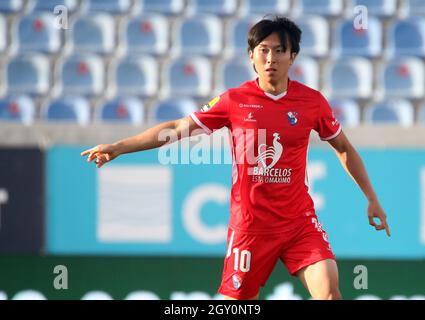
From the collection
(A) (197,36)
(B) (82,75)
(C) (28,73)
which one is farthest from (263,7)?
(C) (28,73)

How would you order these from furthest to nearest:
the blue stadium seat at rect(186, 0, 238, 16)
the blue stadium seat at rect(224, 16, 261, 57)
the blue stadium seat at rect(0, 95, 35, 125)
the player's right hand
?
1. the blue stadium seat at rect(186, 0, 238, 16)
2. the blue stadium seat at rect(224, 16, 261, 57)
3. the blue stadium seat at rect(0, 95, 35, 125)
4. the player's right hand

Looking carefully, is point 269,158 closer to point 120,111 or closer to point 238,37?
point 120,111

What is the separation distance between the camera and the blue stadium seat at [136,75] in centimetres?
969

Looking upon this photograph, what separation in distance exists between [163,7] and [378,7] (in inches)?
99.6

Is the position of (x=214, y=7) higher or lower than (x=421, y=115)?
higher

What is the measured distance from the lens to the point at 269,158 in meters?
4.60

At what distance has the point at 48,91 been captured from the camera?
9.73 m

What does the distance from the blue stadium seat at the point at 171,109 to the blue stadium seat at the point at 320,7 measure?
77.8 inches

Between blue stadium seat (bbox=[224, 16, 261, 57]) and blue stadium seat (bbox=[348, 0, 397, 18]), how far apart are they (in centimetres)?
121

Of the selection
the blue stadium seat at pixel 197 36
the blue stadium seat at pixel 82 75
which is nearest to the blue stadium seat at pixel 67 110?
the blue stadium seat at pixel 82 75

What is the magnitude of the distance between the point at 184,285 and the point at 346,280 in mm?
1292

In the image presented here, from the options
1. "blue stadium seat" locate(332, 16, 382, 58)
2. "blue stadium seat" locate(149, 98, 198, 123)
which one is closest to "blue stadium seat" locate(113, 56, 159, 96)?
"blue stadium seat" locate(149, 98, 198, 123)

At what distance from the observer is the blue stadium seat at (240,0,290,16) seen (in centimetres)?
1016

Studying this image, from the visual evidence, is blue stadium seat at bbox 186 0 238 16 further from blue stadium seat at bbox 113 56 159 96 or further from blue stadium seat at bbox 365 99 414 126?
blue stadium seat at bbox 365 99 414 126
